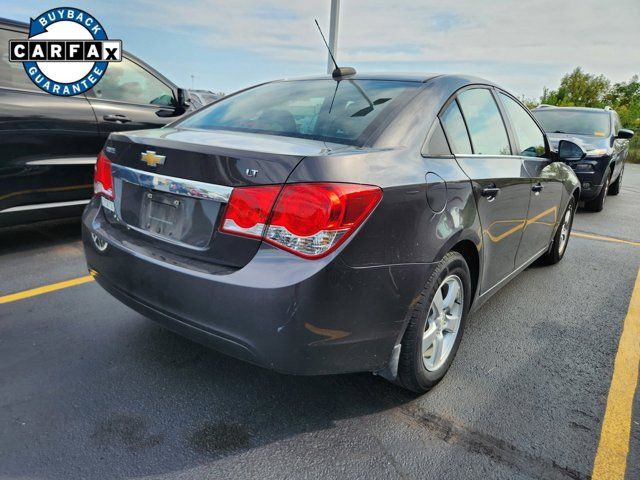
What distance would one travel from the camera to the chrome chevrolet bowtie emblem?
205cm

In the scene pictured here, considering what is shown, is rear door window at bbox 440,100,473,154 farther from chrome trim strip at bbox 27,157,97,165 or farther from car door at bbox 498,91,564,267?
chrome trim strip at bbox 27,157,97,165

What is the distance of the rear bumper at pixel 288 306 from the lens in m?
1.73

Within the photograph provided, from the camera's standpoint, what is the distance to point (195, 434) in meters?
2.03

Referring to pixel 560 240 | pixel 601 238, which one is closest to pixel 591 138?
pixel 601 238

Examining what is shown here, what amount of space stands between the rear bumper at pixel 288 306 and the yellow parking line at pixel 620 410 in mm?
999

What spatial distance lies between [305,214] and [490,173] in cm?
134

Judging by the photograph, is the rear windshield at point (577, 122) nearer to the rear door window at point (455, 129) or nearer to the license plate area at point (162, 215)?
the rear door window at point (455, 129)

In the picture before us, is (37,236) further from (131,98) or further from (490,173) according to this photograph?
(490,173)

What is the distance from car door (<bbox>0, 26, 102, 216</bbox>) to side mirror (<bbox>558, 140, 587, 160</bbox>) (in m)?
3.97

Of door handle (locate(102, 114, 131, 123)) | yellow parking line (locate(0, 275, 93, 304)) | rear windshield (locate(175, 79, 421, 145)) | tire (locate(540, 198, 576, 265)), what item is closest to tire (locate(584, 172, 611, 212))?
tire (locate(540, 198, 576, 265))

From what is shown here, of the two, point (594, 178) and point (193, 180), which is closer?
point (193, 180)

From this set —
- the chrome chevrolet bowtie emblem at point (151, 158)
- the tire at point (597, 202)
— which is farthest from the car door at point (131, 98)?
the tire at point (597, 202)

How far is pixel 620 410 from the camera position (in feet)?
7.79

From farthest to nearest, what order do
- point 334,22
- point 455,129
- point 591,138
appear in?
point 334,22 < point 591,138 < point 455,129
